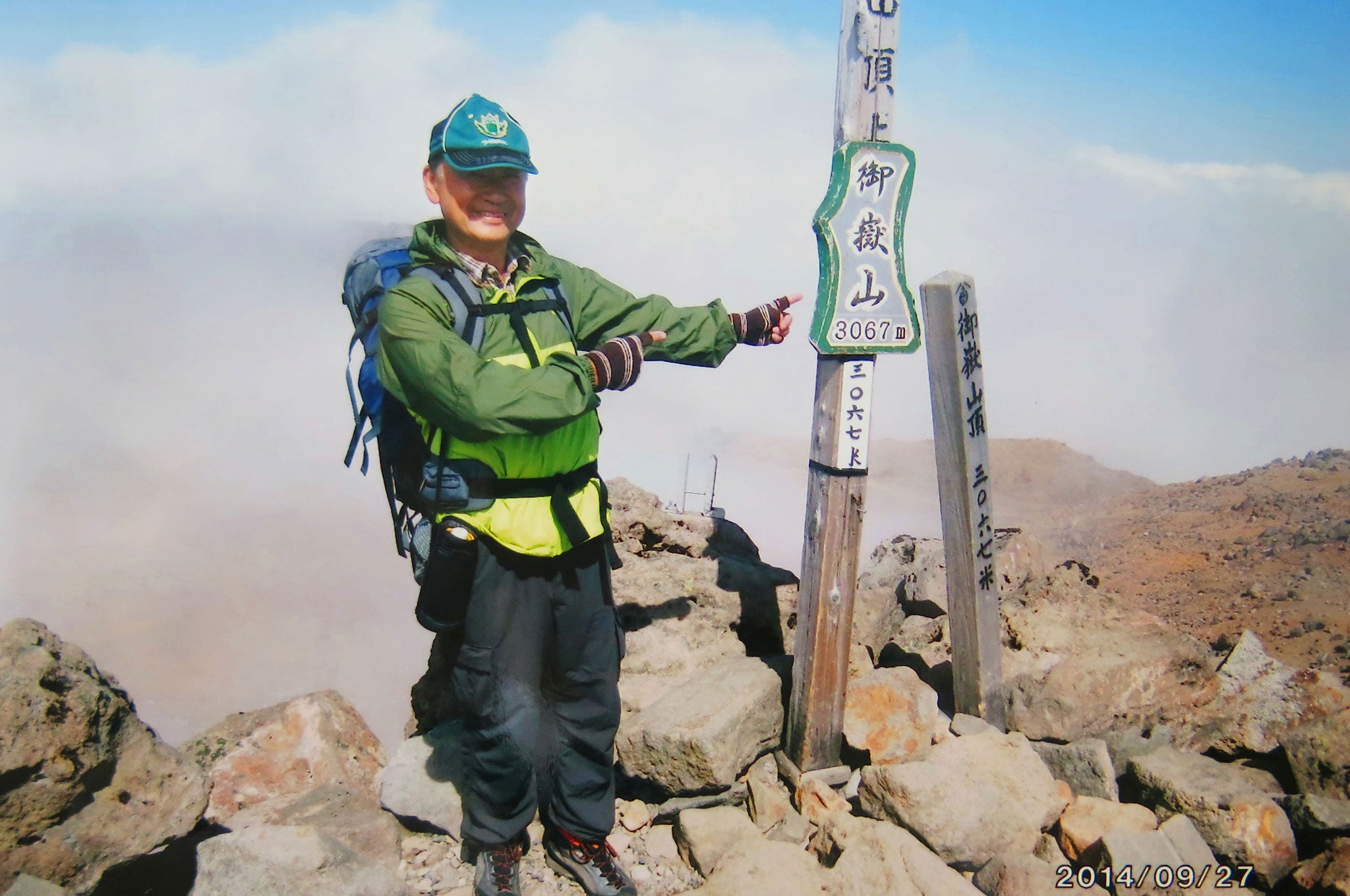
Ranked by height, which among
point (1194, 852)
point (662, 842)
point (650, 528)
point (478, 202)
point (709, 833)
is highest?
point (478, 202)

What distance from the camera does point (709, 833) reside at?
3.34 metres

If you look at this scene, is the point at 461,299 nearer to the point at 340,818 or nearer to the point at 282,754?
the point at 340,818

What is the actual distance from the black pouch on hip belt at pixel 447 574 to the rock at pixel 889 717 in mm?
1784

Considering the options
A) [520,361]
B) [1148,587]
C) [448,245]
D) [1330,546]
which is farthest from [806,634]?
[1330,546]

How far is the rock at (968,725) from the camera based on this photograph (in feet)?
12.5

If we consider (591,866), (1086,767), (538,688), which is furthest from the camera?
(1086,767)

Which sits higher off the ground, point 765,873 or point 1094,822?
point 1094,822

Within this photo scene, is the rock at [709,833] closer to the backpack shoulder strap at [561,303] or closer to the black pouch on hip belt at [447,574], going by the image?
the black pouch on hip belt at [447,574]

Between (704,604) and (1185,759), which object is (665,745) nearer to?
(704,604)

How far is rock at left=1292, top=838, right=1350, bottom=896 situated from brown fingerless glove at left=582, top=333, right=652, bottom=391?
2.92m

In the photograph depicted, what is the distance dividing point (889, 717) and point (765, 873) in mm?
1019

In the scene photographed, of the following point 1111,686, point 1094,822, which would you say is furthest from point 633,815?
point 1111,686

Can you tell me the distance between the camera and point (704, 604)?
436 centimetres

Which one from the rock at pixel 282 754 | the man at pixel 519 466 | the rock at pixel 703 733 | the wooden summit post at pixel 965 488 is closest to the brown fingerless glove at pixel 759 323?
the man at pixel 519 466
